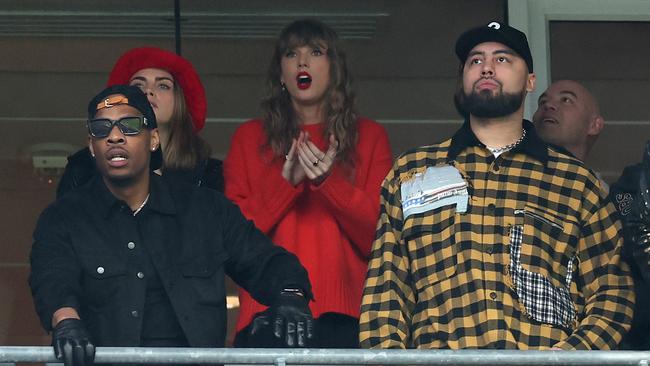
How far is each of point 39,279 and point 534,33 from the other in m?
3.82

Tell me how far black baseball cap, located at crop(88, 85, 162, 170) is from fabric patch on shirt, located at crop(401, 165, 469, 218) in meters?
0.96

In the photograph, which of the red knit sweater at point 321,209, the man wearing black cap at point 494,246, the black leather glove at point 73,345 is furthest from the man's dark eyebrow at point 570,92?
the black leather glove at point 73,345

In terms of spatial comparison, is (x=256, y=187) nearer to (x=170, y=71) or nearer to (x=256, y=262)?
(x=170, y=71)

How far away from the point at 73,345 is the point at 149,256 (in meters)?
0.78

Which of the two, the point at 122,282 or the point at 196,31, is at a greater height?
the point at 196,31

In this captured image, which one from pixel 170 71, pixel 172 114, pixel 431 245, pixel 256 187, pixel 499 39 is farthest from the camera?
pixel 170 71

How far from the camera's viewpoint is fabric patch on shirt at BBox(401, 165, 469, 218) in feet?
23.2

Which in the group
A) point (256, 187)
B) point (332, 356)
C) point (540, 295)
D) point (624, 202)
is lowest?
point (332, 356)

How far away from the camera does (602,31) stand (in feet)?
32.0

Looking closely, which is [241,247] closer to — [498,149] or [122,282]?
[122,282]

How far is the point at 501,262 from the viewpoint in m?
6.93

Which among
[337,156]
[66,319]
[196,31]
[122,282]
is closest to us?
[66,319]

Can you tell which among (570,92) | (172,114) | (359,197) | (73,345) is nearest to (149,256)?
(73,345)

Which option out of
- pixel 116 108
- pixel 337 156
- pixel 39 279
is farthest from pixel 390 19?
pixel 39 279
